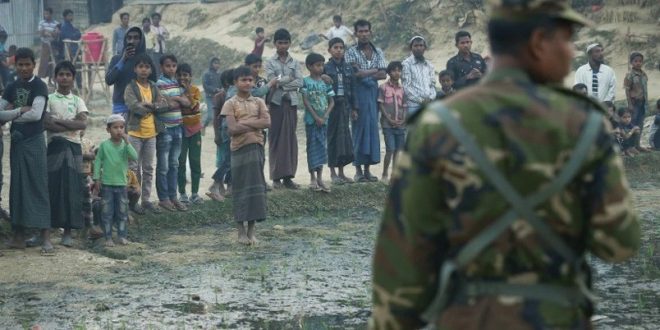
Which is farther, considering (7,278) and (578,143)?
(7,278)

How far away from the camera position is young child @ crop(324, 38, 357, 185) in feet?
42.9

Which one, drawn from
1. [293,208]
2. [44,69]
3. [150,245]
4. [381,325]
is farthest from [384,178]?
[44,69]

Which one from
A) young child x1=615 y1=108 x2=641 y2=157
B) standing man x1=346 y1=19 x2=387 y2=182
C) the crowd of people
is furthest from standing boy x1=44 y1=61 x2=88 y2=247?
young child x1=615 y1=108 x2=641 y2=157

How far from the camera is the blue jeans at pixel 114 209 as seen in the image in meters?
10.2

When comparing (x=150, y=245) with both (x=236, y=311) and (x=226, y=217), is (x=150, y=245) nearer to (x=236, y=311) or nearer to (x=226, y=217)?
(x=226, y=217)

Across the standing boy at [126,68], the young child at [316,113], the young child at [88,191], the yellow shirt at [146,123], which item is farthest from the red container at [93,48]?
the young child at [88,191]

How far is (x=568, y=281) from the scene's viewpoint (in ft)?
10.8

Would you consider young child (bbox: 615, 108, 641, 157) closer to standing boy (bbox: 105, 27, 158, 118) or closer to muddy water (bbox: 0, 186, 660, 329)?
muddy water (bbox: 0, 186, 660, 329)

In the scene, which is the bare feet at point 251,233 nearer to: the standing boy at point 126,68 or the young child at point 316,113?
the standing boy at point 126,68

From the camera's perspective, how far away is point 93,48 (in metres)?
24.5

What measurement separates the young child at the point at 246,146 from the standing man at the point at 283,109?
6.16 feet

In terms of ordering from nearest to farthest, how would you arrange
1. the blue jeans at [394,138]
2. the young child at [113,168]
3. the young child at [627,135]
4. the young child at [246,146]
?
the young child at [113,168] < the young child at [246,146] < the blue jeans at [394,138] < the young child at [627,135]

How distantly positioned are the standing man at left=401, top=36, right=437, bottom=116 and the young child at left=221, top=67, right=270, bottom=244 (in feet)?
11.2

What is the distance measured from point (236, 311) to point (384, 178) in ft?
18.9
